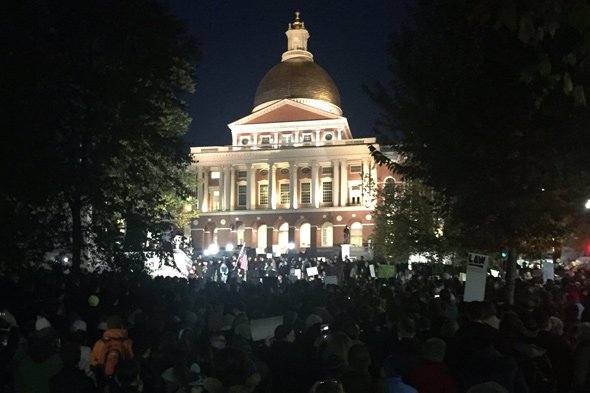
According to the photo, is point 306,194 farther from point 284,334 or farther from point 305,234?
point 284,334

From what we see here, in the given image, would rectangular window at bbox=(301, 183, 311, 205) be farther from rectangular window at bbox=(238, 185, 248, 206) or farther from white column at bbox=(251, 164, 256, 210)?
rectangular window at bbox=(238, 185, 248, 206)

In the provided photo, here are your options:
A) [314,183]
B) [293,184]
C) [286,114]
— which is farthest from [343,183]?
[286,114]

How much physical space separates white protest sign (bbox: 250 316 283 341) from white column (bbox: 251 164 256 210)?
2813 inches

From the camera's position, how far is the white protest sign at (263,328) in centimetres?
962

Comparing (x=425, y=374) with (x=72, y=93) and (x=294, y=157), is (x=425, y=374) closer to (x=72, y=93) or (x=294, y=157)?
(x=72, y=93)

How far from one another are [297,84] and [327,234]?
22.8 meters

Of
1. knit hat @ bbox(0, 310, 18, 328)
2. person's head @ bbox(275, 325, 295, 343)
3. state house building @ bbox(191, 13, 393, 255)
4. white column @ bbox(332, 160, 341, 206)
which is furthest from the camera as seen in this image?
white column @ bbox(332, 160, 341, 206)

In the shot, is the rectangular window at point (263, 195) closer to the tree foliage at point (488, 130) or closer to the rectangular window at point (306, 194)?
the rectangular window at point (306, 194)

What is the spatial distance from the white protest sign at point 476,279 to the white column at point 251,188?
223ft

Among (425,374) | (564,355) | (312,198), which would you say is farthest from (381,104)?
Answer: (312,198)

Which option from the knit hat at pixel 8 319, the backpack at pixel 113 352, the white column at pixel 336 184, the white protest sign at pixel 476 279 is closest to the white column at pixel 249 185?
the white column at pixel 336 184

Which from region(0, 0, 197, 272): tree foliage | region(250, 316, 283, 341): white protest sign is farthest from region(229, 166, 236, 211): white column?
region(250, 316, 283, 341): white protest sign

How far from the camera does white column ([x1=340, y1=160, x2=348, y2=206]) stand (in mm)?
78500

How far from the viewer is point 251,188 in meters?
82.0
